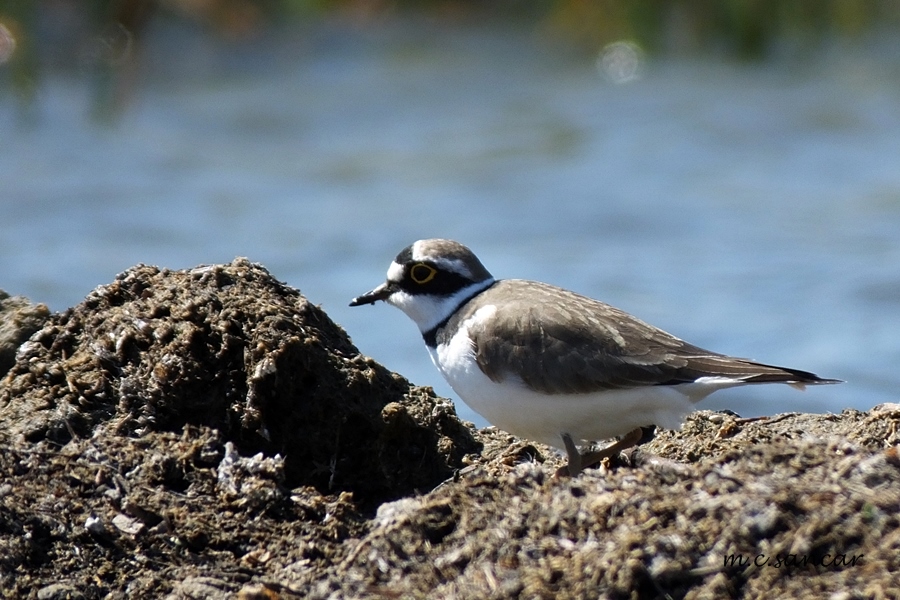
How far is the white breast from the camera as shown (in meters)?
6.19

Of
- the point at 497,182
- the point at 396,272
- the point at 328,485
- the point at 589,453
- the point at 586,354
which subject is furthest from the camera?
the point at 497,182

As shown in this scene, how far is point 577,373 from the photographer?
6207 millimetres

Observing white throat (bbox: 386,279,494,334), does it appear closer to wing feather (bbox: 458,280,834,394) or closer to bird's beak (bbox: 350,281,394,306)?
bird's beak (bbox: 350,281,394,306)

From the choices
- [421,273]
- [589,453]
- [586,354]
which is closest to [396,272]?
[421,273]

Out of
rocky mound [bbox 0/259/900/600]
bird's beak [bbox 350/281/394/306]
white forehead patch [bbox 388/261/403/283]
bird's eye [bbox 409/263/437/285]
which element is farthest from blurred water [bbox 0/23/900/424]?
rocky mound [bbox 0/259/900/600]

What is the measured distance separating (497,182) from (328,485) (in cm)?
1323

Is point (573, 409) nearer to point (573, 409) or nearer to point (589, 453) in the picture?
point (573, 409)

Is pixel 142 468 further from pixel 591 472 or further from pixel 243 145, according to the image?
pixel 243 145

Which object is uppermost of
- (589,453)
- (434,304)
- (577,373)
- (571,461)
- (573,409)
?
(434,304)

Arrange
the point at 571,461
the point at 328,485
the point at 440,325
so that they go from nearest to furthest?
the point at 328,485 < the point at 571,461 < the point at 440,325

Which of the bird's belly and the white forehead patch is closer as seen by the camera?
the bird's belly

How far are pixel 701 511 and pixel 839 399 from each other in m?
7.53

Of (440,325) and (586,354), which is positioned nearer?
Answer: (586,354)

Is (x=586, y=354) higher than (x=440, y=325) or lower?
lower
